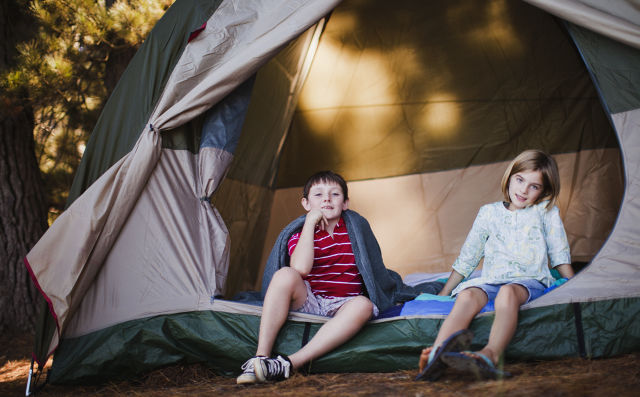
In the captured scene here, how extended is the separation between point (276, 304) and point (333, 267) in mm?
360

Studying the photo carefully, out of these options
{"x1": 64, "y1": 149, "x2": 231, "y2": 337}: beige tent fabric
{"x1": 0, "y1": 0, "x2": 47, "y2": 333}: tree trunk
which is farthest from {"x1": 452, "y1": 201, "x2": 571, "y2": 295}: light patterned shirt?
{"x1": 0, "y1": 0, "x2": 47, "y2": 333}: tree trunk

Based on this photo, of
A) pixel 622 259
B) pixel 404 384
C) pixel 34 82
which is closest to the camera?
pixel 404 384

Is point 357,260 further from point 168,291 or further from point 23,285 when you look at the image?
point 23,285

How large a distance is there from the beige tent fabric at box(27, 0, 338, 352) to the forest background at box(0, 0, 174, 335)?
1.00m

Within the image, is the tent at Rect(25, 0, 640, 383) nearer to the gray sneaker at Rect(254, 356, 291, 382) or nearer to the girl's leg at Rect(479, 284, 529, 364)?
the girl's leg at Rect(479, 284, 529, 364)

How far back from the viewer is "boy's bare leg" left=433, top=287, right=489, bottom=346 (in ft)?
5.96

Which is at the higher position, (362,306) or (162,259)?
(162,259)

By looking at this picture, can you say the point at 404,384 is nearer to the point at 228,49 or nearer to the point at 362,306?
the point at 362,306

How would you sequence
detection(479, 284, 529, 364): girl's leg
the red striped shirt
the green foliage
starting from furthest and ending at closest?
the green foliage → the red striped shirt → detection(479, 284, 529, 364): girl's leg

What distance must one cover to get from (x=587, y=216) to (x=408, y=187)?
112 cm

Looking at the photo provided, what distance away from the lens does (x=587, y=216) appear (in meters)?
3.38

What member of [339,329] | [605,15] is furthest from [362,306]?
[605,15]

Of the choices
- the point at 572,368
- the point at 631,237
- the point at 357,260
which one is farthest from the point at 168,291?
the point at 631,237

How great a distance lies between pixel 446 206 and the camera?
3502mm
